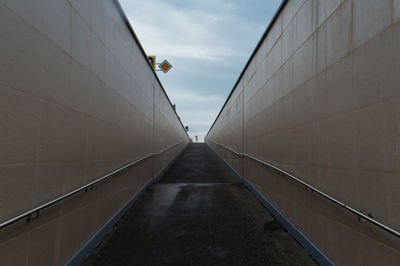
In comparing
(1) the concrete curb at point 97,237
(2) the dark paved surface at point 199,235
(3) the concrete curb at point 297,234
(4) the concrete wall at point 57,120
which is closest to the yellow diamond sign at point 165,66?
(4) the concrete wall at point 57,120

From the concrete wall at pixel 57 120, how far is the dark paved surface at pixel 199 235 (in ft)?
1.60

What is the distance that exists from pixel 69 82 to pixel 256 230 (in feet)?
11.2

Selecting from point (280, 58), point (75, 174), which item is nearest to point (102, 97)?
point (75, 174)

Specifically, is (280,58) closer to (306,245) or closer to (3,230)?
(306,245)

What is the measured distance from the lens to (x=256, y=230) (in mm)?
3805

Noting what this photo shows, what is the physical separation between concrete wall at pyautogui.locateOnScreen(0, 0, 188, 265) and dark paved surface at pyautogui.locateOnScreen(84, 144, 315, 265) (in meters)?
0.49

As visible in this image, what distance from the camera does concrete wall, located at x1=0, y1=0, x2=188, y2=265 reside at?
1.89 metres

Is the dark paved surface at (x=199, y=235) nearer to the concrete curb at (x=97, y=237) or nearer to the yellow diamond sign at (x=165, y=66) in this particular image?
the concrete curb at (x=97, y=237)

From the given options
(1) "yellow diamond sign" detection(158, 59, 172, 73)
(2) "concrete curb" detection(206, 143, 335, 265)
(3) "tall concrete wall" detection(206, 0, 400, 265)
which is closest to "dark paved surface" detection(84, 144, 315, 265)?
(2) "concrete curb" detection(206, 143, 335, 265)

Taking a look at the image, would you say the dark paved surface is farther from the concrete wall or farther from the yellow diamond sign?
the yellow diamond sign

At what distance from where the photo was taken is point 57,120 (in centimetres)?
246

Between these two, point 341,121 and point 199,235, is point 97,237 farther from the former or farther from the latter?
point 341,121

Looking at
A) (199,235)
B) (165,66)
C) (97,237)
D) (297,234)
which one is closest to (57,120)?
(97,237)

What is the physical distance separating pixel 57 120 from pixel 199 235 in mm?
2563
